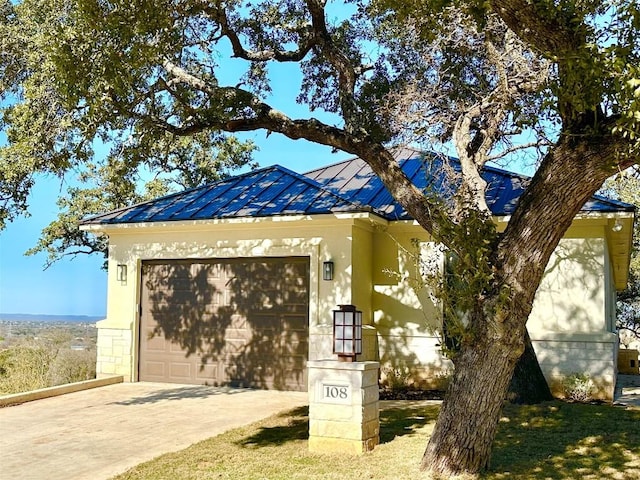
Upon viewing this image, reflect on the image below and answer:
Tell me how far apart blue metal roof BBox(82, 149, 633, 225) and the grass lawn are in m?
4.10

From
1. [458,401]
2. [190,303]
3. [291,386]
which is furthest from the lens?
[190,303]

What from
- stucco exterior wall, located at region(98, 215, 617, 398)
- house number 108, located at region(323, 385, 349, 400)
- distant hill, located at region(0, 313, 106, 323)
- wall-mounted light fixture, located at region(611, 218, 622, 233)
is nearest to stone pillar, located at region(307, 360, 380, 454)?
house number 108, located at region(323, 385, 349, 400)

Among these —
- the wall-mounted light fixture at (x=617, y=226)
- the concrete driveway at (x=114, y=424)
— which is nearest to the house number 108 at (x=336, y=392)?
the concrete driveway at (x=114, y=424)

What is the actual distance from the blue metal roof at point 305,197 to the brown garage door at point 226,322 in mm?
1007

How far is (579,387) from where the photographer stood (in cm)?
1124

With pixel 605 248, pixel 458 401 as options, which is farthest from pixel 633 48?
pixel 605 248

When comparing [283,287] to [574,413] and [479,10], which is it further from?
[479,10]

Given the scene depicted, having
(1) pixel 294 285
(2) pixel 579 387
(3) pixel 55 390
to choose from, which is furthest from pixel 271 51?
(2) pixel 579 387

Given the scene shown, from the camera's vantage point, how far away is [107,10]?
7922mm

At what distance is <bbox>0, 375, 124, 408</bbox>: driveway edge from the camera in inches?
413

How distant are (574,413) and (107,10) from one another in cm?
834

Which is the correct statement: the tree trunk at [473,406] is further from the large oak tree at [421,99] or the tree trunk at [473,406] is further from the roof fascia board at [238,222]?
the roof fascia board at [238,222]

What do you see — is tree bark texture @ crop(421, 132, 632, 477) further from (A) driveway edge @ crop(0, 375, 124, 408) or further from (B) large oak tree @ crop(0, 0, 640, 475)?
(A) driveway edge @ crop(0, 375, 124, 408)

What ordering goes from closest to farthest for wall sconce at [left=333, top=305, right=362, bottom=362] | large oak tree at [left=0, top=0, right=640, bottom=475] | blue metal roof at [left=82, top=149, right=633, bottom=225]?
1. large oak tree at [left=0, top=0, right=640, bottom=475]
2. wall sconce at [left=333, top=305, right=362, bottom=362]
3. blue metal roof at [left=82, top=149, right=633, bottom=225]
